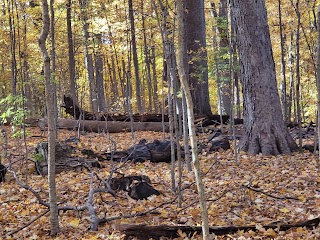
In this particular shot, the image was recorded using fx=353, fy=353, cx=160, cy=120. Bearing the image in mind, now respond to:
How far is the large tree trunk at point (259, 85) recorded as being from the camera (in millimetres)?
7723

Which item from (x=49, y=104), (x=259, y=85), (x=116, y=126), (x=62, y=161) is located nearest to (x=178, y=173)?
(x=62, y=161)

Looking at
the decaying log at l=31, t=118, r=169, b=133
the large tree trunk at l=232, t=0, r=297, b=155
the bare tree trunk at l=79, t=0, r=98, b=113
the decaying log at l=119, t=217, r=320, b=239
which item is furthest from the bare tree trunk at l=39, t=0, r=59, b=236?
the decaying log at l=31, t=118, r=169, b=133

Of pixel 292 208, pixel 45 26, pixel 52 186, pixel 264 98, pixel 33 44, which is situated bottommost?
pixel 292 208

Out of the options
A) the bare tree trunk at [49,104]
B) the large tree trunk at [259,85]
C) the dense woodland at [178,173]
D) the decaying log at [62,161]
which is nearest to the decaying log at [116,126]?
the dense woodland at [178,173]

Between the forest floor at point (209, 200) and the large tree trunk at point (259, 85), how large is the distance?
1.89 ft

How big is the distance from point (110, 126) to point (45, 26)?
8475mm

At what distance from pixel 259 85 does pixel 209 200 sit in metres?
4.09

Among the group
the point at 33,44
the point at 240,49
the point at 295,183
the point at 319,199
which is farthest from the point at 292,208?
the point at 33,44

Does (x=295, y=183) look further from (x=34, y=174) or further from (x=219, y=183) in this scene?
(x=34, y=174)

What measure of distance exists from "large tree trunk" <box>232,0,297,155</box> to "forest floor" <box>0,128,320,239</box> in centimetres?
58

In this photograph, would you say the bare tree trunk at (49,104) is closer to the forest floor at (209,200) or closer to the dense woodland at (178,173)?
the dense woodland at (178,173)

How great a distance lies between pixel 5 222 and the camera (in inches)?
173

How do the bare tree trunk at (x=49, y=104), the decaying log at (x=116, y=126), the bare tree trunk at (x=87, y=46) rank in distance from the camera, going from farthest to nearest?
1. the decaying log at (x=116, y=126)
2. the bare tree trunk at (x=87, y=46)
3. the bare tree trunk at (x=49, y=104)

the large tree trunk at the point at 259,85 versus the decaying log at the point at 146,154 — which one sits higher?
the large tree trunk at the point at 259,85
